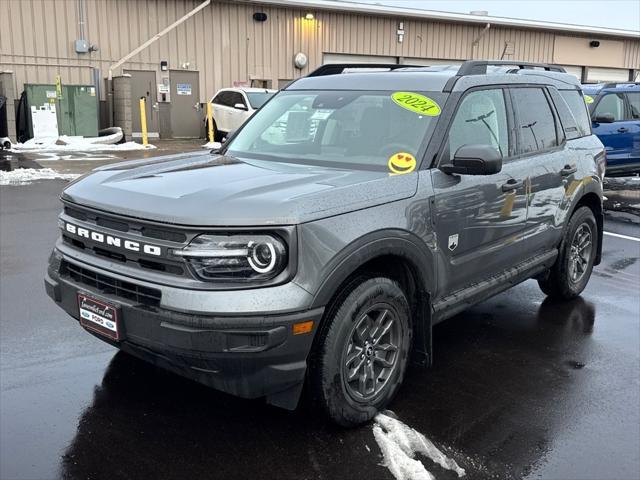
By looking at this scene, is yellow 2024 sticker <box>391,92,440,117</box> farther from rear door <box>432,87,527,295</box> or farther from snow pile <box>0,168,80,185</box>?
snow pile <box>0,168,80,185</box>

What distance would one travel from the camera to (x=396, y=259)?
354 cm

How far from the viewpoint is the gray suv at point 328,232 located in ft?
9.59

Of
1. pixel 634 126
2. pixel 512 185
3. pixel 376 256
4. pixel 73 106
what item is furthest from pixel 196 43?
pixel 376 256

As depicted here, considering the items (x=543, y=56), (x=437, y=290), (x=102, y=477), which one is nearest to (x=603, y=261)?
(x=437, y=290)

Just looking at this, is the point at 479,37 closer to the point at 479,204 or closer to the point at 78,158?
the point at 78,158

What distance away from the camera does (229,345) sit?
2.87 meters

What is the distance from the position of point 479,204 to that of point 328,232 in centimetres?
141

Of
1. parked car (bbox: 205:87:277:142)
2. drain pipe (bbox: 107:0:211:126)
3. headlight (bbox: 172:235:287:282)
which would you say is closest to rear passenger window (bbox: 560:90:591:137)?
headlight (bbox: 172:235:287:282)

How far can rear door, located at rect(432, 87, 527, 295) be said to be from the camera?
383 cm

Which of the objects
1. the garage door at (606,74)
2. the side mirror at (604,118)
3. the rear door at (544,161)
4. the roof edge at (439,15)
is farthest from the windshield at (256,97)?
the garage door at (606,74)

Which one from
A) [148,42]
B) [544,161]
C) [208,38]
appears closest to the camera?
[544,161]

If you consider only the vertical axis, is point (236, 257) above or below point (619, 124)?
below

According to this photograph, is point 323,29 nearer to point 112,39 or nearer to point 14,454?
point 112,39

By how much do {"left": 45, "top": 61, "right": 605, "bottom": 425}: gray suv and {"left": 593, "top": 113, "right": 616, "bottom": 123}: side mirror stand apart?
7622mm
